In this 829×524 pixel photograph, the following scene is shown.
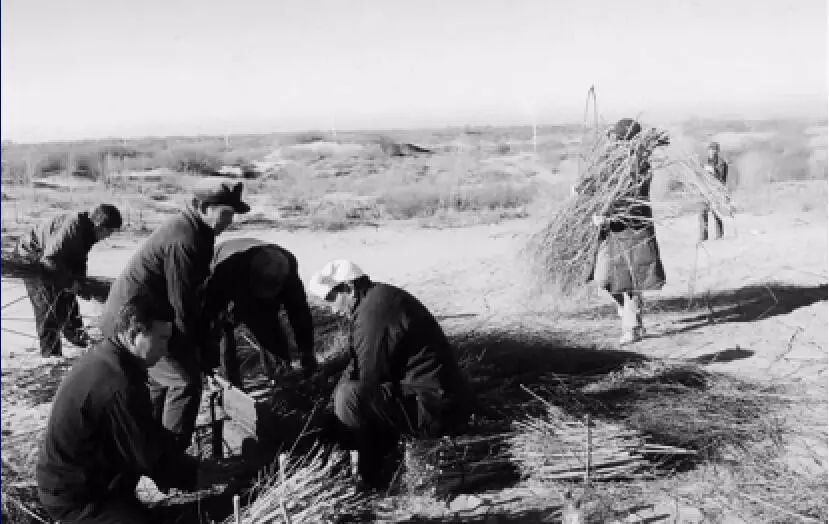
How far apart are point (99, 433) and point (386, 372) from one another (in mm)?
1305

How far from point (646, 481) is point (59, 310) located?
13.0 feet

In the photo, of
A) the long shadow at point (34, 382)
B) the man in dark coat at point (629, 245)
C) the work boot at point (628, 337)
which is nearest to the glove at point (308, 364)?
the long shadow at point (34, 382)

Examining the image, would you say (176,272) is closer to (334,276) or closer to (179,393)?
(179,393)

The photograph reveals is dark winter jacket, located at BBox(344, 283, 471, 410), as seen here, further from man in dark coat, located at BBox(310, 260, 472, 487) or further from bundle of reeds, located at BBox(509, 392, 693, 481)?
bundle of reeds, located at BBox(509, 392, 693, 481)

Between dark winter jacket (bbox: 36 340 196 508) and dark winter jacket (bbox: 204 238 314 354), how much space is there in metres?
1.62

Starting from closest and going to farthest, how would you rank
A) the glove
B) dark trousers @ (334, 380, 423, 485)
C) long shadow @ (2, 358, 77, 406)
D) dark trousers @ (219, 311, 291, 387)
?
1. dark trousers @ (334, 380, 423, 485)
2. the glove
3. long shadow @ (2, 358, 77, 406)
4. dark trousers @ (219, 311, 291, 387)

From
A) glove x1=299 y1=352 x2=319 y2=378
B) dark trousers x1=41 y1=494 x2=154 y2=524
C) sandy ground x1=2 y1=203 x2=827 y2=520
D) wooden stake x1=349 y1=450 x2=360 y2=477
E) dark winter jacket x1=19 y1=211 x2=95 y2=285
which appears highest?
dark winter jacket x1=19 y1=211 x2=95 y2=285

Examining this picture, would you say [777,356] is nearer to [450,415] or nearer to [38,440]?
[450,415]

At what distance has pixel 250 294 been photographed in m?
4.68

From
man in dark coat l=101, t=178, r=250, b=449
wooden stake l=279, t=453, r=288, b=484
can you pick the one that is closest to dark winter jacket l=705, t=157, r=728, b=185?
man in dark coat l=101, t=178, r=250, b=449

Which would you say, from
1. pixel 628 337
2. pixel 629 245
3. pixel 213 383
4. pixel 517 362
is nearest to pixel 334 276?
pixel 213 383

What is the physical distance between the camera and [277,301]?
480 centimetres

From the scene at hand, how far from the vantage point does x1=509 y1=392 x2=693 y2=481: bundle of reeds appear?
12.7ft

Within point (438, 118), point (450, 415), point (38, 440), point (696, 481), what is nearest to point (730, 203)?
point (696, 481)
